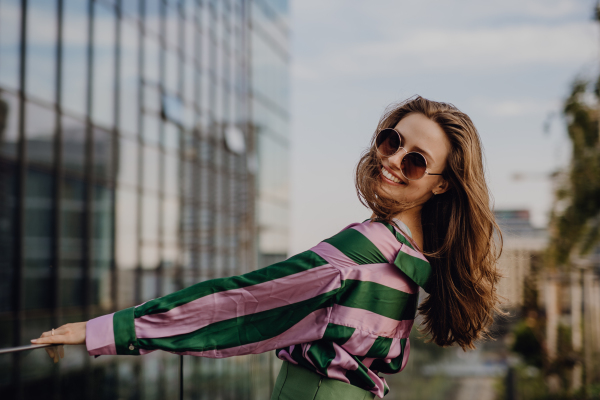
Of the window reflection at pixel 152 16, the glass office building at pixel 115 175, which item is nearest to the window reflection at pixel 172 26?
the glass office building at pixel 115 175

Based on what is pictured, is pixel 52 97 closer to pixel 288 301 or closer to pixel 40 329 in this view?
pixel 40 329

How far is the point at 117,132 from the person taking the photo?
1270cm

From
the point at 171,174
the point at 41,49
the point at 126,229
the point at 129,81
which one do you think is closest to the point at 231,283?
the point at 41,49

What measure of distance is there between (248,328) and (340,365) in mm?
268

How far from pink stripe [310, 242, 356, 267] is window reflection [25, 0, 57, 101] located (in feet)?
30.5

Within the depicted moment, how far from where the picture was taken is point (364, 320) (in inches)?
59.8

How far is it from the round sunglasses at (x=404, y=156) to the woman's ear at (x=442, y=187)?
6 cm

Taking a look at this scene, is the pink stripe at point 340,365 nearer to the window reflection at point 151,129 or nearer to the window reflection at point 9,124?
the window reflection at point 9,124

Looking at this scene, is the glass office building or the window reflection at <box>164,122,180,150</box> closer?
the glass office building

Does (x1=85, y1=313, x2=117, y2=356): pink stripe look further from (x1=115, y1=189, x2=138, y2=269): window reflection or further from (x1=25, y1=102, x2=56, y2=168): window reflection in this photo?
(x1=115, y1=189, x2=138, y2=269): window reflection

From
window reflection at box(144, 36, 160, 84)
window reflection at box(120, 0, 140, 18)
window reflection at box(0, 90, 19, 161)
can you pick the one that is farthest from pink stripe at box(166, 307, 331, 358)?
window reflection at box(144, 36, 160, 84)

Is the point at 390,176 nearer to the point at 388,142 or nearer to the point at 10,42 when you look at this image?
the point at 388,142

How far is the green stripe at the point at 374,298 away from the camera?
1.50 m

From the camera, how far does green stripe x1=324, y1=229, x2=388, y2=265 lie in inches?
58.9
